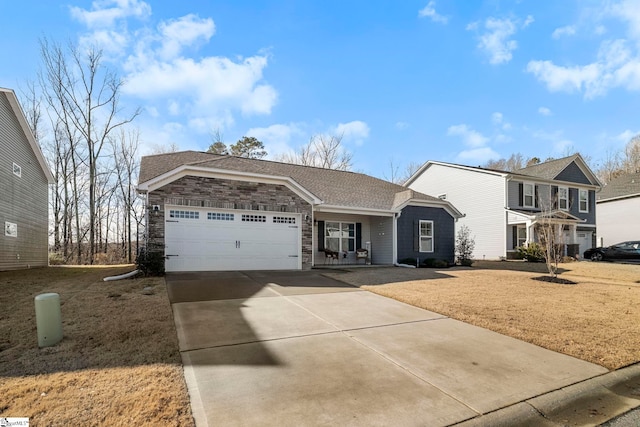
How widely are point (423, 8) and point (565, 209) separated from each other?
67.5ft

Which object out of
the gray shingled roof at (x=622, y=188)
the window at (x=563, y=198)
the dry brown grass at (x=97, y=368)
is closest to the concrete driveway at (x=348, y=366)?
the dry brown grass at (x=97, y=368)

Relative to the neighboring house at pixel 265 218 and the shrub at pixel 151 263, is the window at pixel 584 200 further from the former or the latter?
the shrub at pixel 151 263

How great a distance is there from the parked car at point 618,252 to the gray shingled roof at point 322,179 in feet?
41.9

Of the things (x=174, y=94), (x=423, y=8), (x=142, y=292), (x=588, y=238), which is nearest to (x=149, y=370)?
(x=142, y=292)

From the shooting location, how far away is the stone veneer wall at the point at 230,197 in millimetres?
10961

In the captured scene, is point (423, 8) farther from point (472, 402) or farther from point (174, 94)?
point (174, 94)

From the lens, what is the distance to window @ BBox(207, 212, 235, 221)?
11.9 m

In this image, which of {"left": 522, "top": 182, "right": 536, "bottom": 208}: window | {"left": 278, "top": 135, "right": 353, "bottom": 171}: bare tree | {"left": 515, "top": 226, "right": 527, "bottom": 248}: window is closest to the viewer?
{"left": 515, "top": 226, "right": 527, "bottom": 248}: window

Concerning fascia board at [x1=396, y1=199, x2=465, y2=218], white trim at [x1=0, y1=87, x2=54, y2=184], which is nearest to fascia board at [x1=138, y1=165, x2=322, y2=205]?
fascia board at [x1=396, y1=199, x2=465, y2=218]

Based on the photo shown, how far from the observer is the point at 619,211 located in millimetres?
28531

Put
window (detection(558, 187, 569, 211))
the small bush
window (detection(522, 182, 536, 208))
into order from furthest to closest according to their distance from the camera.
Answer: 1. window (detection(558, 187, 569, 211))
2. window (detection(522, 182, 536, 208))
3. the small bush

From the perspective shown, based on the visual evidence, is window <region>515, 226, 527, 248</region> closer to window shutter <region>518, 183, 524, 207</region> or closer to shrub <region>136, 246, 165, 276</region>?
window shutter <region>518, 183, 524, 207</region>

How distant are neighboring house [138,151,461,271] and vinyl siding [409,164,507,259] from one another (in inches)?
239

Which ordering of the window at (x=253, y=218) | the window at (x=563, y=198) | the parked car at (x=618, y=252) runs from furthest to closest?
1. the window at (x=563, y=198)
2. the parked car at (x=618, y=252)
3. the window at (x=253, y=218)
